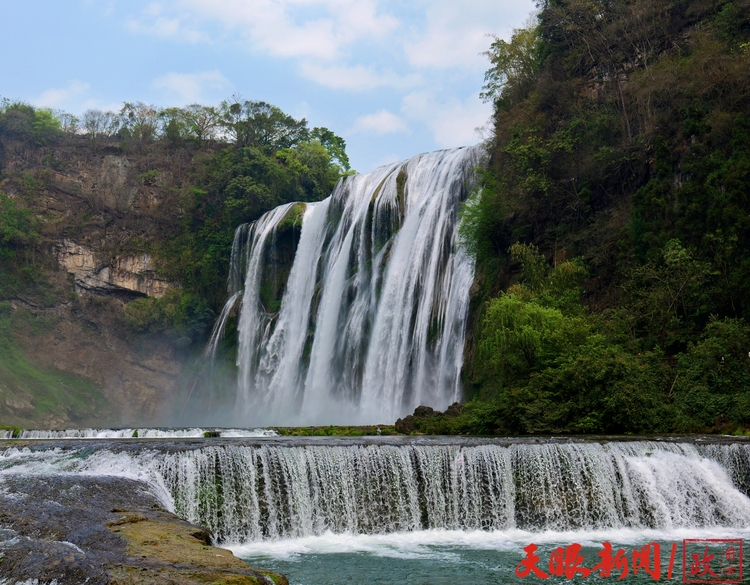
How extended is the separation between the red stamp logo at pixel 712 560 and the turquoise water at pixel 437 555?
0.09 metres

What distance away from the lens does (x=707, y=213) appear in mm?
22109

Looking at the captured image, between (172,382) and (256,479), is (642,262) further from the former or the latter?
(172,382)

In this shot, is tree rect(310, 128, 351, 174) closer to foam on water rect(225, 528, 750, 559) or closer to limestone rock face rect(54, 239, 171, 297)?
limestone rock face rect(54, 239, 171, 297)

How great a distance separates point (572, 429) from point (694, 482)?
186 inches

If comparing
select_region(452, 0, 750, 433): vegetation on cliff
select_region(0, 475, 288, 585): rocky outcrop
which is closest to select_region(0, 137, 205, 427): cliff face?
select_region(452, 0, 750, 433): vegetation on cliff

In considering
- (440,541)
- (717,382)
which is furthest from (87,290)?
(440,541)

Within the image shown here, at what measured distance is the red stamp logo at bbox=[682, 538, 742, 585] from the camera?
9.71 metres

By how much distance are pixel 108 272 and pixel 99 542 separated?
1746 inches

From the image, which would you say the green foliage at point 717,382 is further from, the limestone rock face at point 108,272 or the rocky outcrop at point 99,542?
the limestone rock face at point 108,272

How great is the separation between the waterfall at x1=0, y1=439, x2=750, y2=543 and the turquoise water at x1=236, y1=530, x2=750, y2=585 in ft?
1.40

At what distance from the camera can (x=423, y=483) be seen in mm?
14492

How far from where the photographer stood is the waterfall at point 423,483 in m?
13.8

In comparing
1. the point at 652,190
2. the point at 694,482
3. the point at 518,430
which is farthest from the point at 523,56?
the point at 694,482

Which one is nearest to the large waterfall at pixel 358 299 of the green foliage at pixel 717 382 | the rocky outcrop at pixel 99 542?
the green foliage at pixel 717 382
